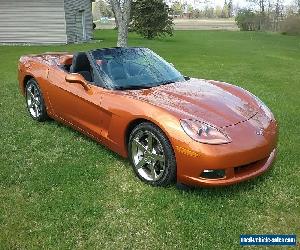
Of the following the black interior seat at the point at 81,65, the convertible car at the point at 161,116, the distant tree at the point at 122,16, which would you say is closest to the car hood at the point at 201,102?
the convertible car at the point at 161,116

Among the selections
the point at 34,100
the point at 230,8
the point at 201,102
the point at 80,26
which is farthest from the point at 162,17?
the point at 230,8

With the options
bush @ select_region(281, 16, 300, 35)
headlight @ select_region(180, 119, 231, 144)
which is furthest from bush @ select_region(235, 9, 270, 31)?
headlight @ select_region(180, 119, 231, 144)

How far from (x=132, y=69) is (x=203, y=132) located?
1.72 m

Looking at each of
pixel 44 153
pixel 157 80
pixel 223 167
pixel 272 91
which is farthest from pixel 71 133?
pixel 272 91

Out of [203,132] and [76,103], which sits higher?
[76,103]

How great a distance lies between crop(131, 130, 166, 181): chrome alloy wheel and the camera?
13.1ft

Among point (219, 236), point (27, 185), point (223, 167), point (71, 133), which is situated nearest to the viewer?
point (219, 236)

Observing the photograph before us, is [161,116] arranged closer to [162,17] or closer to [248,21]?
[162,17]

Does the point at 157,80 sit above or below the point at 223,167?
above

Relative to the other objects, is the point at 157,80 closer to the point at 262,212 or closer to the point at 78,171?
the point at 78,171

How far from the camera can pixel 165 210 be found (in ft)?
12.2

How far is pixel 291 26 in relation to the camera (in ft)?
147

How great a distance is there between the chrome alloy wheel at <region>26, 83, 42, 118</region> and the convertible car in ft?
1.11

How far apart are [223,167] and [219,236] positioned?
66 cm
